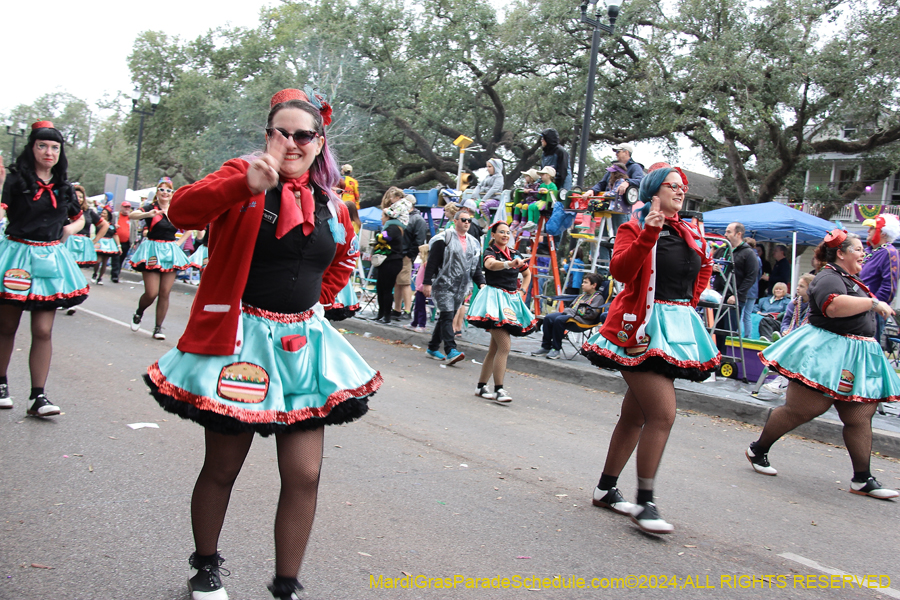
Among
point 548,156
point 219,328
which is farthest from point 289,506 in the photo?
point 548,156

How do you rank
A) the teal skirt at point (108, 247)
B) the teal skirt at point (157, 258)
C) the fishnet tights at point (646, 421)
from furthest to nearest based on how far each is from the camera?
the teal skirt at point (108, 247), the teal skirt at point (157, 258), the fishnet tights at point (646, 421)

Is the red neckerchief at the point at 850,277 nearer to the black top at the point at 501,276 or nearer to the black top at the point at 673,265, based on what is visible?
the black top at the point at 673,265

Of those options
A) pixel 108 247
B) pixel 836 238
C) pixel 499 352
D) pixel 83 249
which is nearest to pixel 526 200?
pixel 499 352

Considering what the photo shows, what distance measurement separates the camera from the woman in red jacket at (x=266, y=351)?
8.42 ft

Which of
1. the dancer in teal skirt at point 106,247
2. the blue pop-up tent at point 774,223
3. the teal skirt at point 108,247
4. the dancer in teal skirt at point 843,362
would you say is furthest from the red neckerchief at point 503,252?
the teal skirt at point 108,247

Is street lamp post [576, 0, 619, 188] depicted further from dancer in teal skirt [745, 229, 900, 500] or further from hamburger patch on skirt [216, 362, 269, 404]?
hamburger patch on skirt [216, 362, 269, 404]

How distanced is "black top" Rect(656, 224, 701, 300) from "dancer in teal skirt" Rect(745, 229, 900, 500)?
1.61 meters

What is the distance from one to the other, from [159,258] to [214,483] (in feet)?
24.8

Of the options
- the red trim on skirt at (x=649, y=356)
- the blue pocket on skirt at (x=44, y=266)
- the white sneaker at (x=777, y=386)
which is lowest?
the white sneaker at (x=777, y=386)

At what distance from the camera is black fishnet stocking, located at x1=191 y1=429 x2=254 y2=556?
2668 mm

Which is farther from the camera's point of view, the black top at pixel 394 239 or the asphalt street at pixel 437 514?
the black top at pixel 394 239

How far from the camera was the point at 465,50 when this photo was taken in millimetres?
30250

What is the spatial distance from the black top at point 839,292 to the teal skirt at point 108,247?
1648 centimetres

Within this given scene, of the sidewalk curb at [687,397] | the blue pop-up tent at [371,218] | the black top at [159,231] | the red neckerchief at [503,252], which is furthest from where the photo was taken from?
the blue pop-up tent at [371,218]
